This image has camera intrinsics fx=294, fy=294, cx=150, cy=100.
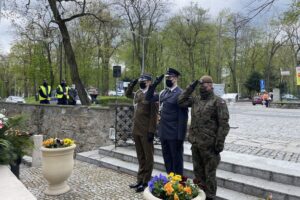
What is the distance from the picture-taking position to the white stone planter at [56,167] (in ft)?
17.1

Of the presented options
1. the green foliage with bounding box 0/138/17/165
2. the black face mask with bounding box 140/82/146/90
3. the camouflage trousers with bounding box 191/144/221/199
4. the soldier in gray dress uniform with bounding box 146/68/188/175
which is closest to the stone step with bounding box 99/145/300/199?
the camouflage trousers with bounding box 191/144/221/199

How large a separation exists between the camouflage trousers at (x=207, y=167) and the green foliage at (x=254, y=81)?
130ft

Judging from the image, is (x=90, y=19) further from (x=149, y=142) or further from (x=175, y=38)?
(x=175, y=38)

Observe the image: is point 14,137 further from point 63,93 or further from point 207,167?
point 63,93

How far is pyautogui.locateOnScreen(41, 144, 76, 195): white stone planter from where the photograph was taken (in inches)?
205

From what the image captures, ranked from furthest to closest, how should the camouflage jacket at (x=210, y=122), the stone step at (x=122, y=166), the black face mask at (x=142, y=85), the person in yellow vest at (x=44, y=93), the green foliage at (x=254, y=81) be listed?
the green foliage at (x=254, y=81) < the person in yellow vest at (x=44, y=93) < the black face mask at (x=142, y=85) < the stone step at (x=122, y=166) < the camouflage jacket at (x=210, y=122)

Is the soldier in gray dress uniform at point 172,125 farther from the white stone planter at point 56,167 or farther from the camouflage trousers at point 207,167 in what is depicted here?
the white stone planter at point 56,167

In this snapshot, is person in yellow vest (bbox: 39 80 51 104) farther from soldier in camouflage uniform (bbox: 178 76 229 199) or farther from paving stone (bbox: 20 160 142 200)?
soldier in camouflage uniform (bbox: 178 76 229 199)

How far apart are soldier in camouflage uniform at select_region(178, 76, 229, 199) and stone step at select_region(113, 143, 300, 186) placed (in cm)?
122

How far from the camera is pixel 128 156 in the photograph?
714 cm

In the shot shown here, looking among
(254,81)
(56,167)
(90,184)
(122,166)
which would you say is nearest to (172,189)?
(56,167)

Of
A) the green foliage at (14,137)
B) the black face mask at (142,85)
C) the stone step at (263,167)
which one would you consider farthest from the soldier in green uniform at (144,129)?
the green foliage at (14,137)

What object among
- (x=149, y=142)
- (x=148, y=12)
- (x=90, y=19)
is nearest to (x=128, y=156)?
(x=149, y=142)

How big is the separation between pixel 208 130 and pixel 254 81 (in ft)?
131
